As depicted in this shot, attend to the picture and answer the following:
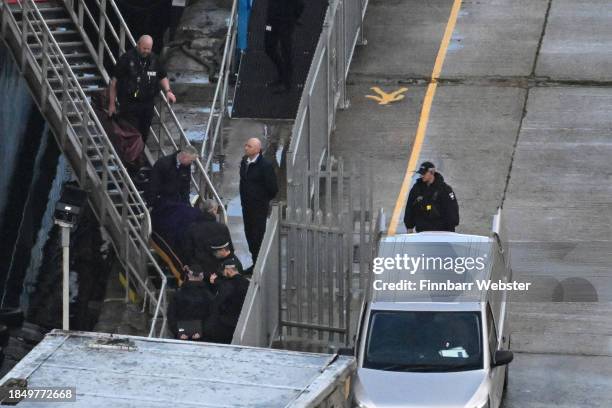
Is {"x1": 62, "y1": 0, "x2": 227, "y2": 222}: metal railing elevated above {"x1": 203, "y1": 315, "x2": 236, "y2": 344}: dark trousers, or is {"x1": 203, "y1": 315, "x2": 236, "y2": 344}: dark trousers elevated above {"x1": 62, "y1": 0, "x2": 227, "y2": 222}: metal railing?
{"x1": 62, "y1": 0, "x2": 227, "y2": 222}: metal railing

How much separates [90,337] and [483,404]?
3.90 metres

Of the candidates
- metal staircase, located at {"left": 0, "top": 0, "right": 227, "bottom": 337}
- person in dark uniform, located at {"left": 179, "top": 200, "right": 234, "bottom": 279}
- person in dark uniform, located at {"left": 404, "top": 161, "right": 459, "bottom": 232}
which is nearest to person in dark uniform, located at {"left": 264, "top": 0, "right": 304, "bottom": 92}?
metal staircase, located at {"left": 0, "top": 0, "right": 227, "bottom": 337}

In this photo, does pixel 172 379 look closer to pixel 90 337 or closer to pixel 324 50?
pixel 90 337

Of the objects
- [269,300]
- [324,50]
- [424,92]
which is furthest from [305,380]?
[424,92]

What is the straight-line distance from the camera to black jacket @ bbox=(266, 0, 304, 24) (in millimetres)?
22938

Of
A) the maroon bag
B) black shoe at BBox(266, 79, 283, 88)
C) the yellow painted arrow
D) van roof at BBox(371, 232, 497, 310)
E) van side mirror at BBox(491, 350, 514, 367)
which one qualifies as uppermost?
black shoe at BBox(266, 79, 283, 88)

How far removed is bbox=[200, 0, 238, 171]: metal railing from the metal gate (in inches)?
176

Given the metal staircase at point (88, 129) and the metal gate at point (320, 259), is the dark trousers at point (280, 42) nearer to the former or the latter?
the metal staircase at point (88, 129)

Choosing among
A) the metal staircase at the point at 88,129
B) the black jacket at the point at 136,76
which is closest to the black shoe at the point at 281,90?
the metal staircase at the point at 88,129

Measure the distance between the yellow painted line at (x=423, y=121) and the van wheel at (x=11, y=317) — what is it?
17.7 ft

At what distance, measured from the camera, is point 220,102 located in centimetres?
2327

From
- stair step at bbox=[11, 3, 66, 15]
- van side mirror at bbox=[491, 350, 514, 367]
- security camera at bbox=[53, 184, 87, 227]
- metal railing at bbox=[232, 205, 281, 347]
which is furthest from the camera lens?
stair step at bbox=[11, 3, 66, 15]

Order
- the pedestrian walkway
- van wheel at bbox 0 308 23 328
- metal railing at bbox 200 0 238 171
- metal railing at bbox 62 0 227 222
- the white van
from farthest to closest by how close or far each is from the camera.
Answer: the pedestrian walkway, metal railing at bbox 200 0 238 171, van wheel at bbox 0 308 23 328, metal railing at bbox 62 0 227 222, the white van

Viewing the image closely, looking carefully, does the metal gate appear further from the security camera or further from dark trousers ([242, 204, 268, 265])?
the security camera
